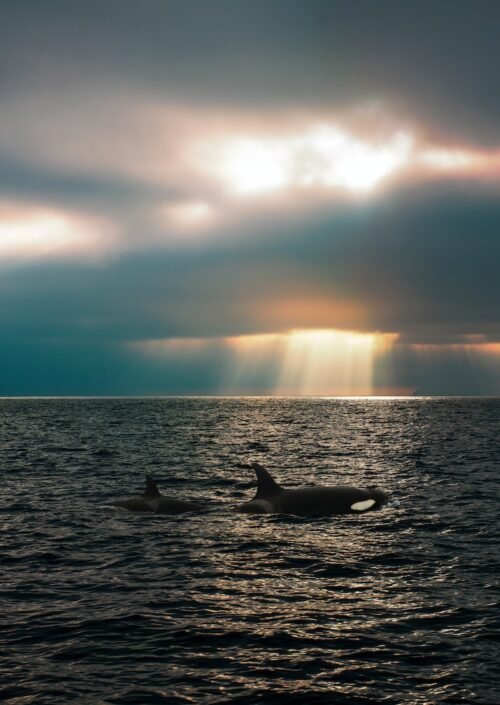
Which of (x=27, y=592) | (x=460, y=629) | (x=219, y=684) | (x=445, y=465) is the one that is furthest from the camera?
(x=445, y=465)

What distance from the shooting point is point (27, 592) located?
1614cm

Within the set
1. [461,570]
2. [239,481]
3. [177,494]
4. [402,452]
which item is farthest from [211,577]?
[402,452]

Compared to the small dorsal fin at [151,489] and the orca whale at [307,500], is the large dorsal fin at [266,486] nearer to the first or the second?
the orca whale at [307,500]

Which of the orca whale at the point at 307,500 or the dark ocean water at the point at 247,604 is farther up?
the orca whale at the point at 307,500

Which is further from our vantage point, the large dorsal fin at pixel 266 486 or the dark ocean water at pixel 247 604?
the large dorsal fin at pixel 266 486

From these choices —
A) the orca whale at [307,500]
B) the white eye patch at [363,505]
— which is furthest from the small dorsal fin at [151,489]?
the white eye patch at [363,505]

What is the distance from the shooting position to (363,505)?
26188mm

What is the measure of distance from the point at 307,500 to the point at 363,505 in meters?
2.17

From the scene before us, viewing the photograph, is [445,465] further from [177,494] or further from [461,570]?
[461,570]

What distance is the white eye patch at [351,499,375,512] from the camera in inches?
1018

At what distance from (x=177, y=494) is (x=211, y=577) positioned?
15.9 metres

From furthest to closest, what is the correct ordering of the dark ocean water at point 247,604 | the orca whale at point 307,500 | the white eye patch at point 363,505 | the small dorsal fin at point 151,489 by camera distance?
the small dorsal fin at point 151,489 < the white eye patch at point 363,505 < the orca whale at point 307,500 < the dark ocean water at point 247,604

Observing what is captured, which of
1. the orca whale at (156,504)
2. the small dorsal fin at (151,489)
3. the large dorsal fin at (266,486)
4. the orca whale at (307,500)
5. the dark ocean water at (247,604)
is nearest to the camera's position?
the dark ocean water at (247,604)

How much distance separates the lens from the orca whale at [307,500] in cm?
2534
